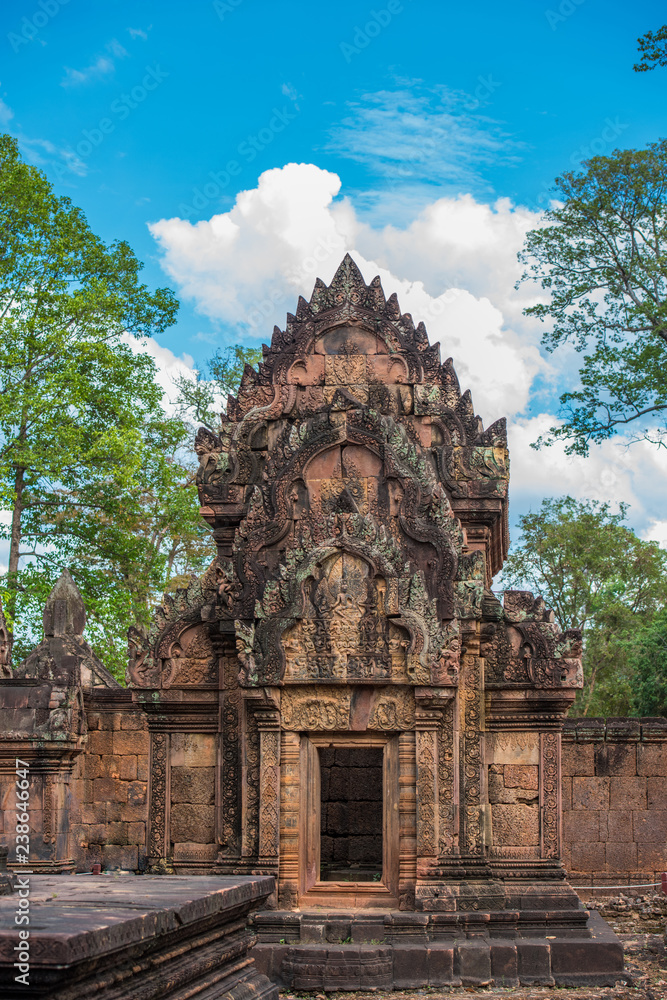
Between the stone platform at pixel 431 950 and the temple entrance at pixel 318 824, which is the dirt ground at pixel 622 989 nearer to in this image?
the stone platform at pixel 431 950

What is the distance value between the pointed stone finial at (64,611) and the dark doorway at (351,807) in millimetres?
3616

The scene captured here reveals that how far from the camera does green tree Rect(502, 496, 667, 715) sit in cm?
2928

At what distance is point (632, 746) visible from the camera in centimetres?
1334

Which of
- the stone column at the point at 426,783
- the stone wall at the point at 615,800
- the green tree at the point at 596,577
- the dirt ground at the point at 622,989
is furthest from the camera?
the green tree at the point at 596,577

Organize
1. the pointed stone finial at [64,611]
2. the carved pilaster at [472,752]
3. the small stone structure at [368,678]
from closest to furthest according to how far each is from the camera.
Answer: the small stone structure at [368,678]
the carved pilaster at [472,752]
the pointed stone finial at [64,611]

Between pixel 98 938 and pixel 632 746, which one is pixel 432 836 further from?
pixel 98 938

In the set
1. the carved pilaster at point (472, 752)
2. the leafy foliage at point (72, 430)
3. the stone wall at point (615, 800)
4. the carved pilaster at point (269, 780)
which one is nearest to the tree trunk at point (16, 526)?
the leafy foliage at point (72, 430)

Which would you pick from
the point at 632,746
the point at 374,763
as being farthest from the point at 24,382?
the point at 632,746

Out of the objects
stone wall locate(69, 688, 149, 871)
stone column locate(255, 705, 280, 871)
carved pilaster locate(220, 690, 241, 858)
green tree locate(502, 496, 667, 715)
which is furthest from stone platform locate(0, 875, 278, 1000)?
green tree locate(502, 496, 667, 715)

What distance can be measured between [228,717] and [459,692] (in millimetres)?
2300

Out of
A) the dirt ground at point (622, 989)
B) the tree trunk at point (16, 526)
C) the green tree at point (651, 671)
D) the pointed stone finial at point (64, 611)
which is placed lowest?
the dirt ground at point (622, 989)

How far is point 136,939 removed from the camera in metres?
4.12

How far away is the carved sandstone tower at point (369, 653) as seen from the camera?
952 cm

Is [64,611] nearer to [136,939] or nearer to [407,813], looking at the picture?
[407,813]
